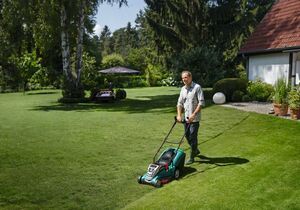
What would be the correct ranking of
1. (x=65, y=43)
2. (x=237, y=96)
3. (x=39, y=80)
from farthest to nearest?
(x=39, y=80) < (x=65, y=43) < (x=237, y=96)

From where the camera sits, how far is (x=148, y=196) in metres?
5.74

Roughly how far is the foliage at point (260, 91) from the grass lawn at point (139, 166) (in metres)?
5.42

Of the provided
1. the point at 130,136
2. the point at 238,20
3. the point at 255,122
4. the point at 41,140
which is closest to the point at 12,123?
the point at 41,140

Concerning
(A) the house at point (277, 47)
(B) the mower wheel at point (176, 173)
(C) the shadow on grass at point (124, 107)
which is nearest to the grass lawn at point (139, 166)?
(B) the mower wheel at point (176, 173)

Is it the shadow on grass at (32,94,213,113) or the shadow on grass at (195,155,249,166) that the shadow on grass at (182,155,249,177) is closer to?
the shadow on grass at (195,155,249,166)

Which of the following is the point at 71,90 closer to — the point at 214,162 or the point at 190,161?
the point at 190,161

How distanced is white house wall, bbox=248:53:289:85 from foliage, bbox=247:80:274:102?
756mm

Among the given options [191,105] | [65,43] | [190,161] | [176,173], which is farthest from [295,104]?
[65,43]

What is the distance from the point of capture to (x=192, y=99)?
7082 millimetres

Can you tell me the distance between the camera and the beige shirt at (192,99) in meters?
7.05

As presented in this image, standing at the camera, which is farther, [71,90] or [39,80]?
[39,80]

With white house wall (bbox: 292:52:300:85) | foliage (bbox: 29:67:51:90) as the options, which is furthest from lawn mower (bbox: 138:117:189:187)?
foliage (bbox: 29:67:51:90)

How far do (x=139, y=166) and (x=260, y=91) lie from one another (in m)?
11.9

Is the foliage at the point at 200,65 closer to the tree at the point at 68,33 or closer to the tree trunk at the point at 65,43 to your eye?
the tree at the point at 68,33
